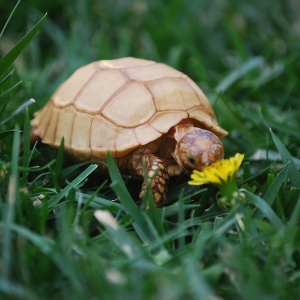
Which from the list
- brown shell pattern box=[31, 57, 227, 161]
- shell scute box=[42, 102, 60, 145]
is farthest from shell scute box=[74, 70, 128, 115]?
shell scute box=[42, 102, 60, 145]

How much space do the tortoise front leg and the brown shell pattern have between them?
0.29 feet

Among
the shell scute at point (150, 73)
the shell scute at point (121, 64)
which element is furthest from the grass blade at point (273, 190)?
the shell scute at point (121, 64)

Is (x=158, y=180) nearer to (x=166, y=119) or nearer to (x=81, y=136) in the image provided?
(x=166, y=119)

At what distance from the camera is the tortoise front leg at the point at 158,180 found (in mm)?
1605

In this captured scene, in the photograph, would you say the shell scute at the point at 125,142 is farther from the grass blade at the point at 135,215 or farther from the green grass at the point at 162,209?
the grass blade at the point at 135,215

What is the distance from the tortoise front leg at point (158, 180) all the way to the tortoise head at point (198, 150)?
0.08 meters

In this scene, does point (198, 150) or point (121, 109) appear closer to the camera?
point (198, 150)

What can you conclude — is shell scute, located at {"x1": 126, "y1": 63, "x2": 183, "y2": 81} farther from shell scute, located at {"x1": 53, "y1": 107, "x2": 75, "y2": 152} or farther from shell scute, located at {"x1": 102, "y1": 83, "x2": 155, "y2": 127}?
shell scute, located at {"x1": 53, "y1": 107, "x2": 75, "y2": 152}

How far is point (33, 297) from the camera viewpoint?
3.67ft

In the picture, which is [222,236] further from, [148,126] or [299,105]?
[299,105]

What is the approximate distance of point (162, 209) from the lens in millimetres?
1515

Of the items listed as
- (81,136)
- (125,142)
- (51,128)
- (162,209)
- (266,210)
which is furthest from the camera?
(51,128)

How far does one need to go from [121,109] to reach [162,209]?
1.48 feet

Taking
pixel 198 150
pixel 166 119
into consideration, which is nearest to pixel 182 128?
pixel 166 119
